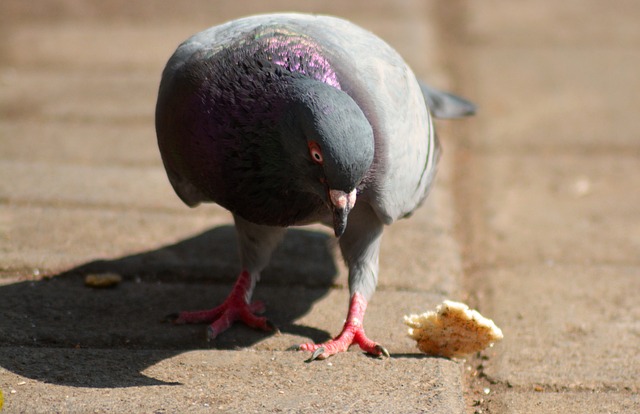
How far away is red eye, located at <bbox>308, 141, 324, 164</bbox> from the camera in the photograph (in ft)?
10.8

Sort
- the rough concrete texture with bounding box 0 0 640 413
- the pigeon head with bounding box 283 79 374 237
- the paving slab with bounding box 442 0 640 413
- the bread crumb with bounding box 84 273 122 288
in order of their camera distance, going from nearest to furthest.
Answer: the pigeon head with bounding box 283 79 374 237 → the rough concrete texture with bounding box 0 0 640 413 → the paving slab with bounding box 442 0 640 413 → the bread crumb with bounding box 84 273 122 288

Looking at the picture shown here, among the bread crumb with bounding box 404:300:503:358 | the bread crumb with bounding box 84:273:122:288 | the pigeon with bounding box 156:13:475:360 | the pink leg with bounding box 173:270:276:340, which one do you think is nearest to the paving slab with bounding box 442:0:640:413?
the bread crumb with bounding box 404:300:503:358

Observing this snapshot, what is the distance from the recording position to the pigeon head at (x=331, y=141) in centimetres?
325

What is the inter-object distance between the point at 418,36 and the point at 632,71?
1.80 metres

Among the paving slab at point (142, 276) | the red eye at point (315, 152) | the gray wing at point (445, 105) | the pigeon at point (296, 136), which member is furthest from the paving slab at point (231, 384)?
the gray wing at point (445, 105)

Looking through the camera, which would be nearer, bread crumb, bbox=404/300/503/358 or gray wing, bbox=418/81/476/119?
bread crumb, bbox=404/300/503/358

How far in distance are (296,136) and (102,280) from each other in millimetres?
1503

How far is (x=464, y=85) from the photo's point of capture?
6.99 meters

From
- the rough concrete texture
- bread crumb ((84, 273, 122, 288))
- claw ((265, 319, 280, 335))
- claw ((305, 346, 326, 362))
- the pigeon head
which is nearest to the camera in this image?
the pigeon head

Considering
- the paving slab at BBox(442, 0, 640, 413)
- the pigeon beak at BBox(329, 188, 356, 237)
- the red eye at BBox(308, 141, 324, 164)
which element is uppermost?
the red eye at BBox(308, 141, 324, 164)

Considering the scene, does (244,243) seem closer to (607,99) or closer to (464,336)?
(464,336)

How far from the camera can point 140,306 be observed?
13.8ft

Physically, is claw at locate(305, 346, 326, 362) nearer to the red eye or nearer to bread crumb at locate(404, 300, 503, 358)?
bread crumb at locate(404, 300, 503, 358)

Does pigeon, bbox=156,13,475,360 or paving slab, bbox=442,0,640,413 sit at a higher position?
pigeon, bbox=156,13,475,360
